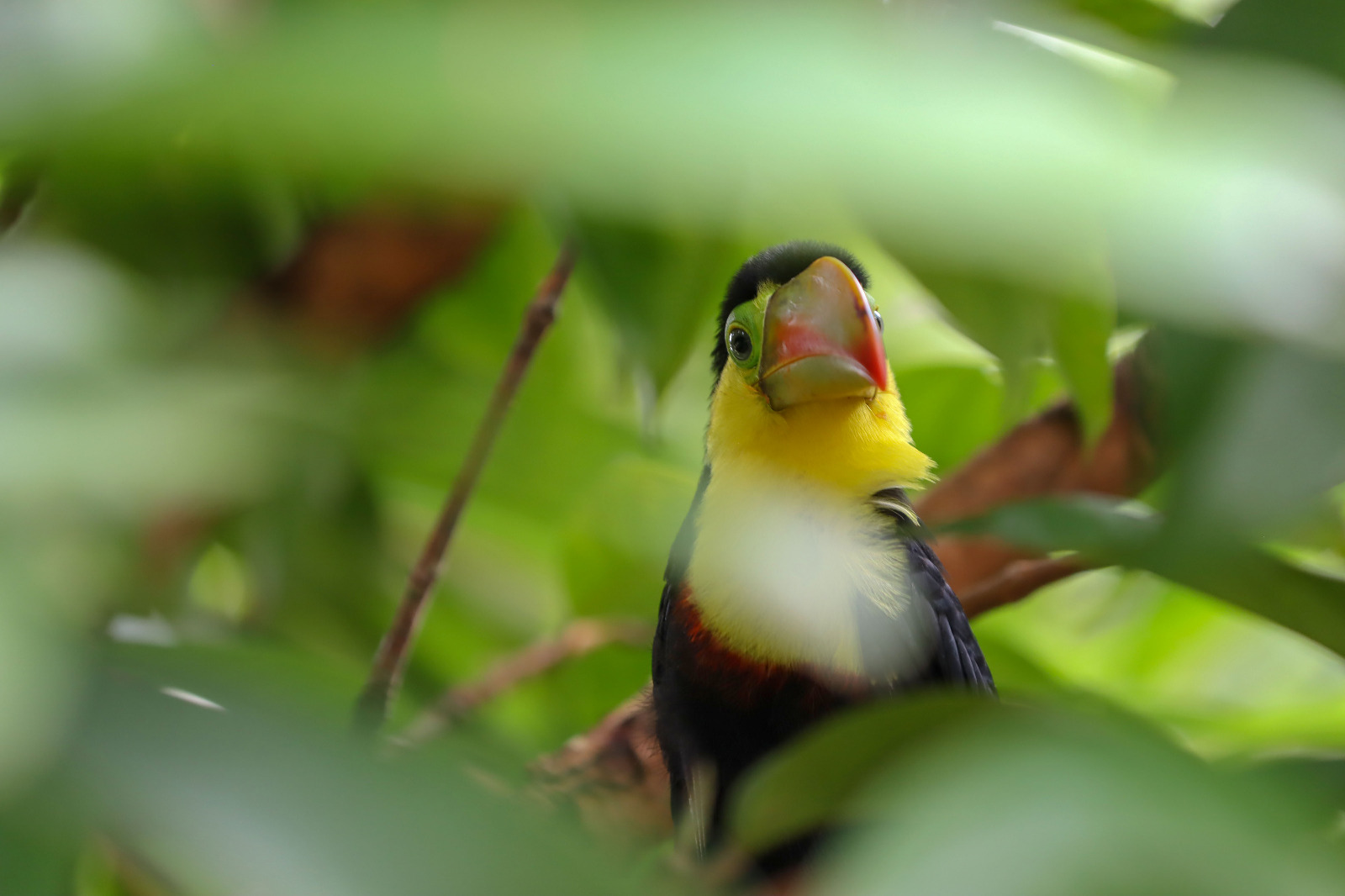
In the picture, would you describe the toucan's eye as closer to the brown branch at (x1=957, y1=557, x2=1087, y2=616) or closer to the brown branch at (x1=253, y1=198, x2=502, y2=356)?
the brown branch at (x1=957, y1=557, x2=1087, y2=616)

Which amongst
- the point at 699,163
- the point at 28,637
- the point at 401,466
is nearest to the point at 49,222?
the point at 401,466

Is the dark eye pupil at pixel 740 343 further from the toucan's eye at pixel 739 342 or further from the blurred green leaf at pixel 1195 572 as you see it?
the blurred green leaf at pixel 1195 572

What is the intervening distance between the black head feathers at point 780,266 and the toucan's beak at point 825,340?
2 centimetres

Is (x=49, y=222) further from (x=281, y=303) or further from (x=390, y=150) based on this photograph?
(x=390, y=150)

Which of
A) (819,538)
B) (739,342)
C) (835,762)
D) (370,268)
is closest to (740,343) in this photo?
(739,342)

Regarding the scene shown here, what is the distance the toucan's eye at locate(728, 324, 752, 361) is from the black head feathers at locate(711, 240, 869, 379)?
29 millimetres

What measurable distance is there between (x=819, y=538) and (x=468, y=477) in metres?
0.30

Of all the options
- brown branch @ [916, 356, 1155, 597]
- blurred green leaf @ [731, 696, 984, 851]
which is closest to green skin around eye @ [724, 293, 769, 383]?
brown branch @ [916, 356, 1155, 597]

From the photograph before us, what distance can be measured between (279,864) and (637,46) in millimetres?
240

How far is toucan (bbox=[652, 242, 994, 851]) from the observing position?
2.83ft

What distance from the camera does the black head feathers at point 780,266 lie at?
934 mm

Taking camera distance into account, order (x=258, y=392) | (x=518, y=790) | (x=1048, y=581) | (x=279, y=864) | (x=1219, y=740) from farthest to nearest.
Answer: (x=1219, y=740) → (x=1048, y=581) → (x=258, y=392) → (x=518, y=790) → (x=279, y=864)

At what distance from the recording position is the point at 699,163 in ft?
0.97

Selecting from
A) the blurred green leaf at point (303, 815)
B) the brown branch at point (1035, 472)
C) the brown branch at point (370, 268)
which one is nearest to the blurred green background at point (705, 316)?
the blurred green leaf at point (303, 815)
